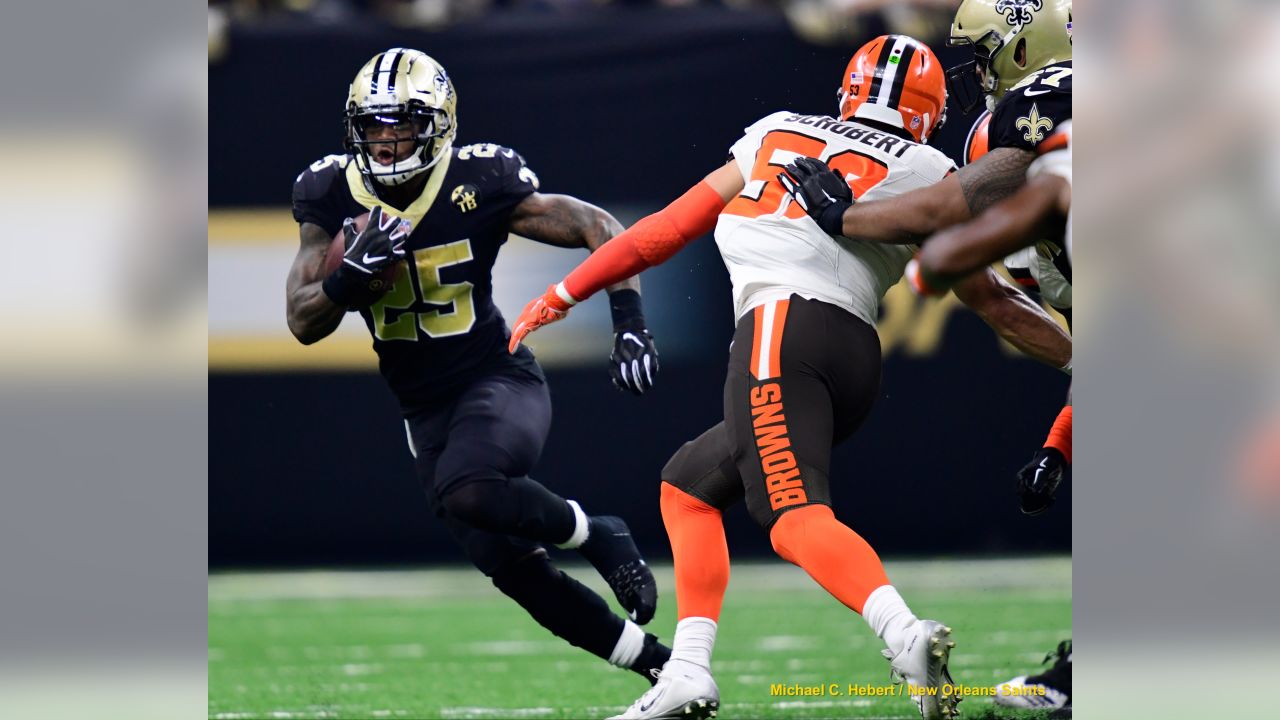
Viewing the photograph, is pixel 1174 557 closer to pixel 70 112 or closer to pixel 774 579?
pixel 70 112

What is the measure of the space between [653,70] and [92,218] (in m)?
4.85

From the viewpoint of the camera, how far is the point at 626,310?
3.55m

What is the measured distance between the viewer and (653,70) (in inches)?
256

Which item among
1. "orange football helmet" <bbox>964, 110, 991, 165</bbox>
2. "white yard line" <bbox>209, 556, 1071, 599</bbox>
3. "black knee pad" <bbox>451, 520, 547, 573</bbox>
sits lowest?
"white yard line" <bbox>209, 556, 1071, 599</bbox>

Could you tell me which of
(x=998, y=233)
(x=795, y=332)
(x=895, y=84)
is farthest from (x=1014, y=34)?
(x=998, y=233)

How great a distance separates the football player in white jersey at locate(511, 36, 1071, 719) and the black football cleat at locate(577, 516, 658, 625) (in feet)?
1.12

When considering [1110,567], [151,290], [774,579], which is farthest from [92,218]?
[774,579]

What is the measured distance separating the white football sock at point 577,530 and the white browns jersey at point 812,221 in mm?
765

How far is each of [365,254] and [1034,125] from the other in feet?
5.17

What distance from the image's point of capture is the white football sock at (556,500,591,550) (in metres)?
3.62

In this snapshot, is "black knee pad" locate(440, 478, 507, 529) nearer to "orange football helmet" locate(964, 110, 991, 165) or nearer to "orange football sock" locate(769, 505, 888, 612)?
"orange football sock" locate(769, 505, 888, 612)

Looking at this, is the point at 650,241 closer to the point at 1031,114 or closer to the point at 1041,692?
the point at 1031,114

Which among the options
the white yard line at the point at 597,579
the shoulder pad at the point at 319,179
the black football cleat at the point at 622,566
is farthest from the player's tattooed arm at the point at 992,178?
the white yard line at the point at 597,579

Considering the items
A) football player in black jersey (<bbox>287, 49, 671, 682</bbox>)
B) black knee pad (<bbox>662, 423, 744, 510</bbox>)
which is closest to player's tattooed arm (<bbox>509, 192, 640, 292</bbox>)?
football player in black jersey (<bbox>287, 49, 671, 682</bbox>)
